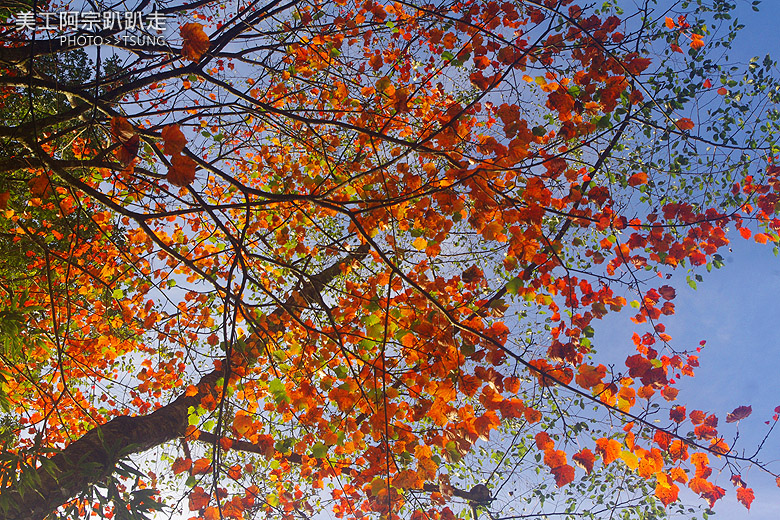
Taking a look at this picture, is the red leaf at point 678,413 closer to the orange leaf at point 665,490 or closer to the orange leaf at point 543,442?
the orange leaf at point 665,490

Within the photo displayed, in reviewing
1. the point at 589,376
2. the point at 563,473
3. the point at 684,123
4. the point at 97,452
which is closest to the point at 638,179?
the point at 684,123

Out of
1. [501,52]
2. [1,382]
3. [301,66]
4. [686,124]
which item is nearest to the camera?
[1,382]

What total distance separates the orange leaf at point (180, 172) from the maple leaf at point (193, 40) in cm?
75

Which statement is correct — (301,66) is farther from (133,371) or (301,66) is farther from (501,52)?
(133,371)

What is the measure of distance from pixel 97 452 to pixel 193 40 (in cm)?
302

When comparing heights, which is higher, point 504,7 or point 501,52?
point 504,7

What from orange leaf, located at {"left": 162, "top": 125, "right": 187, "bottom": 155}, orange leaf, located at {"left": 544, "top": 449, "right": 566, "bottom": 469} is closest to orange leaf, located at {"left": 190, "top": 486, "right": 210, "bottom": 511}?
orange leaf, located at {"left": 162, "top": 125, "right": 187, "bottom": 155}

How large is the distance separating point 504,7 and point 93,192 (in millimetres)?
3540

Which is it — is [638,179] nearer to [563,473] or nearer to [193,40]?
[563,473]

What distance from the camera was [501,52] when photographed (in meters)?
3.03

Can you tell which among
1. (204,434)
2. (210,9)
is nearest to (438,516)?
(204,434)

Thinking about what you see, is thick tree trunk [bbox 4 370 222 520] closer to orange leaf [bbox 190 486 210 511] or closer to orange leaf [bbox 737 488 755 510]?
orange leaf [bbox 190 486 210 511]

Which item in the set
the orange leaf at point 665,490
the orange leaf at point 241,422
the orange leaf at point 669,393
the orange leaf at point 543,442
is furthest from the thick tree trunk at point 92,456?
the orange leaf at point 669,393

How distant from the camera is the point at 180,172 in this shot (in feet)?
5.90
